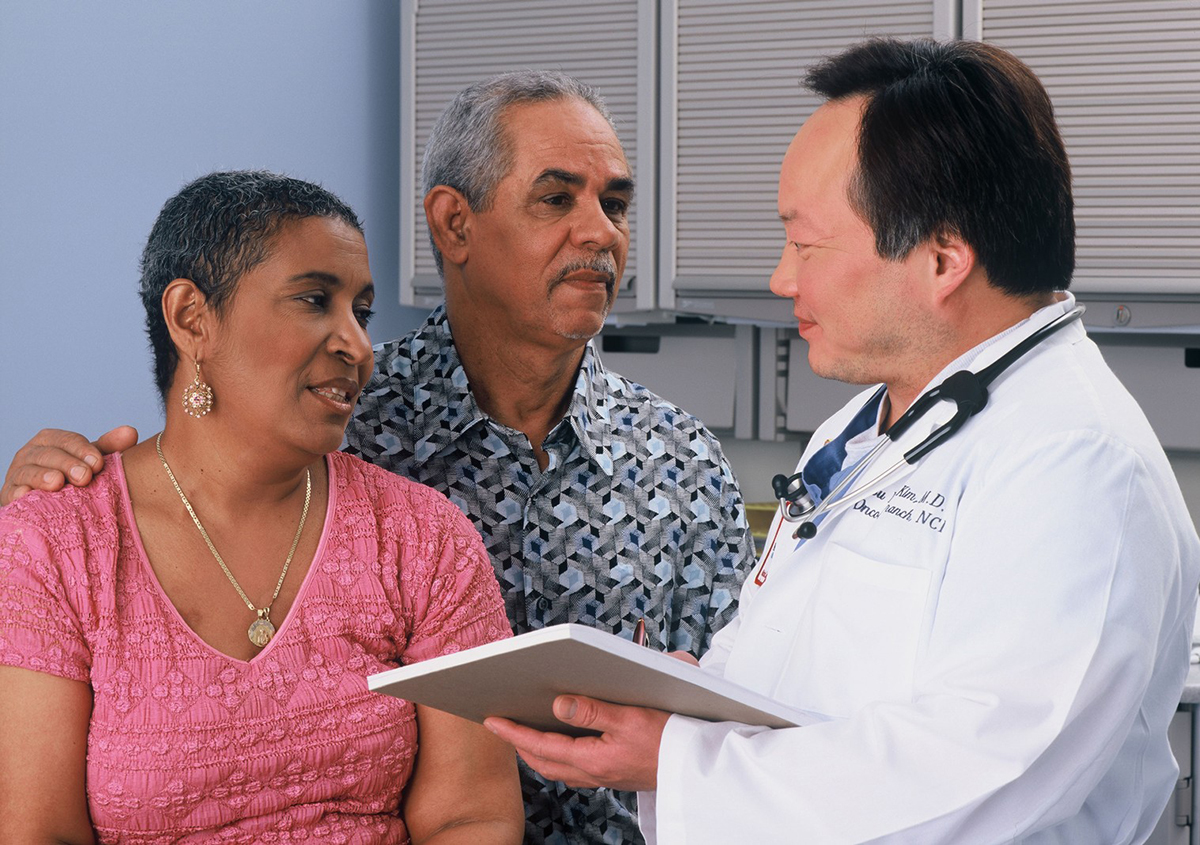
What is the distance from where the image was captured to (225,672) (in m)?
1.34

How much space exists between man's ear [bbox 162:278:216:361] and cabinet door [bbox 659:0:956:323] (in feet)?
5.96

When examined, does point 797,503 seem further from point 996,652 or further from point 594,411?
point 594,411

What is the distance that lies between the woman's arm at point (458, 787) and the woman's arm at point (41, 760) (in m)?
0.36

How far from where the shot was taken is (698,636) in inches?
74.7

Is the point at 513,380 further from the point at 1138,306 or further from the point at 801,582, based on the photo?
the point at 1138,306

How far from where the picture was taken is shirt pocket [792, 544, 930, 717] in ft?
3.66

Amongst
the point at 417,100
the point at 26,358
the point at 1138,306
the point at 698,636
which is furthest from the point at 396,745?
the point at 417,100

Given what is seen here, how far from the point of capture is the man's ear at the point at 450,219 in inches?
73.8

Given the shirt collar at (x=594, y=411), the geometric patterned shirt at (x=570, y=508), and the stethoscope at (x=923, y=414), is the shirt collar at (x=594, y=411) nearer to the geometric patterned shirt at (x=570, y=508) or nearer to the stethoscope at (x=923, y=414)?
the geometric patterned shirt at (x=570, y=508)

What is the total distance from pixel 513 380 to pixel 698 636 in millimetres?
473

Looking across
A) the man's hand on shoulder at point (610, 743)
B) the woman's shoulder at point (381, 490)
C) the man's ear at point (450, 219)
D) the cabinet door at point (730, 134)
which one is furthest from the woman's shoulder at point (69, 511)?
the cabinet door at point (730, 134)

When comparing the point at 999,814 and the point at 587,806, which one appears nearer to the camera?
the point at 999,814

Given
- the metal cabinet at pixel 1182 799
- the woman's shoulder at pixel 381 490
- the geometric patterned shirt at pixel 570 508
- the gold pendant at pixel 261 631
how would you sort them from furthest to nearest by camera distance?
the metal cabinet at pixel 1182 799 < the geometric patterned shirt at pixel 570 508 < the woman's shoulder at pixel 381 490 < the gold pendant at pixel 261 631

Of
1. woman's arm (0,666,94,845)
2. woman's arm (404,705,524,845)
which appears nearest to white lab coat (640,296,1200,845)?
woman's arm (404,705,524,845)
